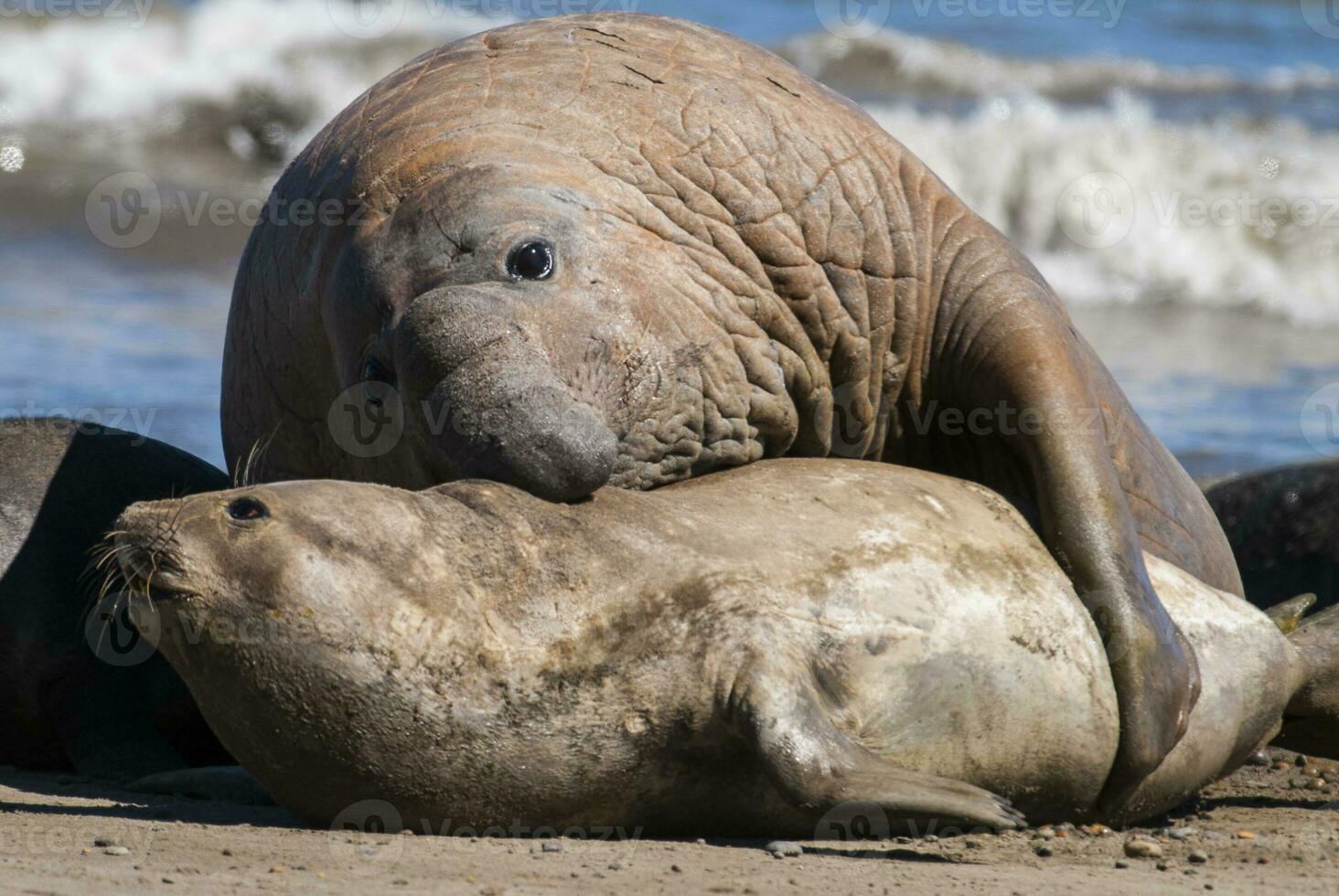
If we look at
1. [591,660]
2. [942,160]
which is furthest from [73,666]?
[942,160]

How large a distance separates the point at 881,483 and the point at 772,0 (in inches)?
1013

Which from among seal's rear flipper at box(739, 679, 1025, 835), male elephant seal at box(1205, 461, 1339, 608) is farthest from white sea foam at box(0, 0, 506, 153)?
seal's rear flipper at box(739, 679, 1025, 835)

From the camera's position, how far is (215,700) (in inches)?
180

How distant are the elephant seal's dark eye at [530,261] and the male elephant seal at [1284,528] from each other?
183 inches

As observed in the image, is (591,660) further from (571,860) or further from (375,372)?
(375,372)

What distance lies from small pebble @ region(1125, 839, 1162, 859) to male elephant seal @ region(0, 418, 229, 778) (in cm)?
307

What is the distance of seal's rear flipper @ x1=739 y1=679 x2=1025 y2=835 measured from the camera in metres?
4.34

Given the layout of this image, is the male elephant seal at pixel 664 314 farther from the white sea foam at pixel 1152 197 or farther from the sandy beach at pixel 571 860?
the white sea foam at pixel 1152 197

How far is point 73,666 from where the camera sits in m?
6.61

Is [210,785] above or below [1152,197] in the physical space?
below

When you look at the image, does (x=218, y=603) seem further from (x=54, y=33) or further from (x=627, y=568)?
(x=54, y=33)

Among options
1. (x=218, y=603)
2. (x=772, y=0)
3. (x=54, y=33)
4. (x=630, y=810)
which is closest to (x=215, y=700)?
(x=218, y=603)

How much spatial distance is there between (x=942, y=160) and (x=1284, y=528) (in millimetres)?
13499

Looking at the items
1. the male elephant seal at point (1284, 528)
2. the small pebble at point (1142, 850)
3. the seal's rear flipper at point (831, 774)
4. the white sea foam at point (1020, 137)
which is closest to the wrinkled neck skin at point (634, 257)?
the seal's rear flipper at point (831, 774)
